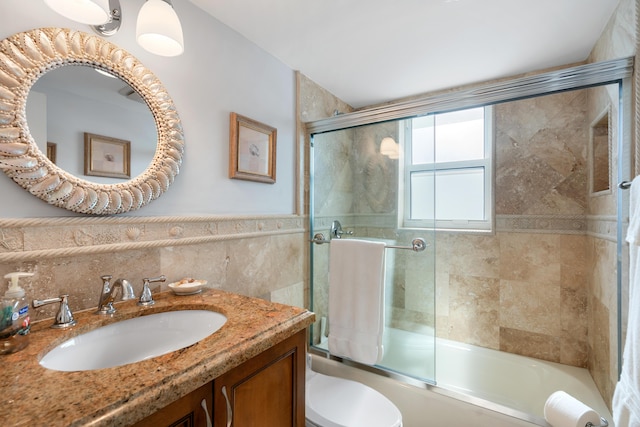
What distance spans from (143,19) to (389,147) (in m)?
1.36

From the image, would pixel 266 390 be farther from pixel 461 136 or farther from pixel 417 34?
pixel 461 136

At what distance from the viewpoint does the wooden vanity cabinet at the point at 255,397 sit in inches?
24.3

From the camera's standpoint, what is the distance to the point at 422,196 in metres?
1.78

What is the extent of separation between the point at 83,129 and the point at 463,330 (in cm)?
261

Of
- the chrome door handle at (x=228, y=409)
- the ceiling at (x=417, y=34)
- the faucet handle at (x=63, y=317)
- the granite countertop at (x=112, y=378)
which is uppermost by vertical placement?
the ceiling at (x=417, y=34)

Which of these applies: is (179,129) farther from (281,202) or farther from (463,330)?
(463,330)

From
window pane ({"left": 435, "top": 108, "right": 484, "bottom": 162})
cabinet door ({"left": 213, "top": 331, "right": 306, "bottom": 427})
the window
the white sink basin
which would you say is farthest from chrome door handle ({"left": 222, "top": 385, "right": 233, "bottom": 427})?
window pane ({"left": 435, "top": 108, "right": 484, "bottom": 162})

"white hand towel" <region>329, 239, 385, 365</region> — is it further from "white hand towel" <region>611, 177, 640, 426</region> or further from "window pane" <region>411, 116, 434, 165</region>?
"white hand towel" <region>611, 177, 640, 426</region>

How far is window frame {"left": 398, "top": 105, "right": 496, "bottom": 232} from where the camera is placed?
5.84 ft

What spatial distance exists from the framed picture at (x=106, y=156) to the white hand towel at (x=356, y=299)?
1191 millimetres

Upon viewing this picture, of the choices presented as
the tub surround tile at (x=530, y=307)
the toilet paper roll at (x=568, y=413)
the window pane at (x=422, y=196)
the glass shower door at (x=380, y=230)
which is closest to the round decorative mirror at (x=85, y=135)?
the glass shower door at (x=380, y=230)

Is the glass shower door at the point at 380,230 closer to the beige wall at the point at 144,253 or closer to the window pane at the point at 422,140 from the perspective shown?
the window pane at the point at 422,140

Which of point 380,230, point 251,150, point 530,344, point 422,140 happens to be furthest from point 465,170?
point 251,150

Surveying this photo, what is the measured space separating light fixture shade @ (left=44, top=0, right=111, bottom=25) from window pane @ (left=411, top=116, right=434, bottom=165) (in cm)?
151
